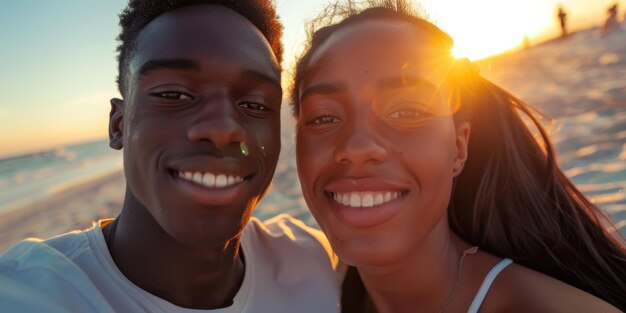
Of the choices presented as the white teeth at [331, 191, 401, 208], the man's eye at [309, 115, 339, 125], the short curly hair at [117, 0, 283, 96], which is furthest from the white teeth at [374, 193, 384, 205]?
the short curly hair at [117, 0, 283, 96]

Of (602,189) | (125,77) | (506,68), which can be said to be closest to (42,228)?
(125,77)

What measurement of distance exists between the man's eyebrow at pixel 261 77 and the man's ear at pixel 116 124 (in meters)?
0.76

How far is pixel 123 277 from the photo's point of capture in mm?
2174

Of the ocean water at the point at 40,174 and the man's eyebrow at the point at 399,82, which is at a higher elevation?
the man's eyebrow at the point at 399,82

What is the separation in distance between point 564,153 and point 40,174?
782 inches

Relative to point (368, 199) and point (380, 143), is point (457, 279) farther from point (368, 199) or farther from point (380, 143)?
point (380, 143)

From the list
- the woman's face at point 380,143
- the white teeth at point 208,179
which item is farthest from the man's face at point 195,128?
the woman's face at point 380,143

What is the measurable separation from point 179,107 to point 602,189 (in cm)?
471

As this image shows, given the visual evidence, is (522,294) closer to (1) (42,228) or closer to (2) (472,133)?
(2) (472,133)

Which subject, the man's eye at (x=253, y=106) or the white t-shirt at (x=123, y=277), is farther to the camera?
the man's eye at (x=253, y=106)

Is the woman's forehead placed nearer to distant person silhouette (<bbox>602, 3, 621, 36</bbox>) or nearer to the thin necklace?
the thin necklace

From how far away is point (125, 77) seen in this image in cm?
245

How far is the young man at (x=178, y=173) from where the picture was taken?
2.06 metres

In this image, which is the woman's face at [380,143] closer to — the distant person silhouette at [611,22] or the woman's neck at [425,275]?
the woman's neck at [425,275]
